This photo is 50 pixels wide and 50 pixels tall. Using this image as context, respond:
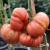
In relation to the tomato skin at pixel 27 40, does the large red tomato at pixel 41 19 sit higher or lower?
higher

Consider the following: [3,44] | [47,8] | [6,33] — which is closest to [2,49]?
[3,44]

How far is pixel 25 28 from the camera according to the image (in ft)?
2.16

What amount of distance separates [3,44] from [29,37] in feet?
3.50

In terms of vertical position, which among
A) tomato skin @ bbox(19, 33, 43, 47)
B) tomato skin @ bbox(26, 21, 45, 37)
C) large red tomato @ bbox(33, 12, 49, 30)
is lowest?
tomato skin @ bbox(19, 33, 43, 47)

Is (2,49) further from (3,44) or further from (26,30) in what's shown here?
(26,30)

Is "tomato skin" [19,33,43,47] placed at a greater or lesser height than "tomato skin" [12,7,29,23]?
lesser

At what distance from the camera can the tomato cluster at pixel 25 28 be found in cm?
62

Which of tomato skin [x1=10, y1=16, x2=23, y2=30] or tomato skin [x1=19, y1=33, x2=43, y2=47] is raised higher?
tomato skin [x1=10, y1=16, x2=23, y2=30]

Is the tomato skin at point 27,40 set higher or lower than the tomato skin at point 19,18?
lower

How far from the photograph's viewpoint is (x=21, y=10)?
637 mm

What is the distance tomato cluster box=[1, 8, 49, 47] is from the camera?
62 cm

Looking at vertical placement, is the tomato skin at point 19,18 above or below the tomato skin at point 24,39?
above

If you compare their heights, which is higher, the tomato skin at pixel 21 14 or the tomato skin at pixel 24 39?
the tomato skin at pixel 21 14

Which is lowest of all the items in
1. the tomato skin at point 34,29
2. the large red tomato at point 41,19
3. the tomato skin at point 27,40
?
the tomato skin at point 27,40
